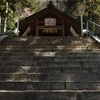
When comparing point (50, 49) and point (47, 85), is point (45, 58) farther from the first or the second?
point (47, 85)

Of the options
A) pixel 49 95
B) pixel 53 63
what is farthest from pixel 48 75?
pixel 49 95

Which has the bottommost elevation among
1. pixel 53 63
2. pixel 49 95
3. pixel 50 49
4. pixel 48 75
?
pixel 49 95

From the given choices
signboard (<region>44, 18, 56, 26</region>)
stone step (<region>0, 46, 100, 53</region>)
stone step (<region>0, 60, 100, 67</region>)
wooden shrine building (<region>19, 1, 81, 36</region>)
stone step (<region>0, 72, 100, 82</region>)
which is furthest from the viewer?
signboard (<region>44, 18, 56, 26</region>)

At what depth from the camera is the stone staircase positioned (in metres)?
3.01

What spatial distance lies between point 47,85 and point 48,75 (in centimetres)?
37

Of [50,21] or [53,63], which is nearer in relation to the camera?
[53,63]

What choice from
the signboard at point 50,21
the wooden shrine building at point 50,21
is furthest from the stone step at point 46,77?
the signboard at point 50,21

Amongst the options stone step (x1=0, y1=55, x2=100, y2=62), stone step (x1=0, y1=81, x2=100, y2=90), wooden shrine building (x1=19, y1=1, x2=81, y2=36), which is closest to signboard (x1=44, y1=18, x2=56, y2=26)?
wooden shrine building (x1=19, y1=1, x2=81, y2=36)

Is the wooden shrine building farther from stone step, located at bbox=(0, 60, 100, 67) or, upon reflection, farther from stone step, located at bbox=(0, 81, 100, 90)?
stone step, located at bbox=(0, 81, 100, 90)

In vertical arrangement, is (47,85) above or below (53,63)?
below

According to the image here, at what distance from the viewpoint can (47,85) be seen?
11.5ft

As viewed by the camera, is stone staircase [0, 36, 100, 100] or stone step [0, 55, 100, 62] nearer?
stone staircase [0, 36, 100, 100]

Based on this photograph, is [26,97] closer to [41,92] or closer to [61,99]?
[41,92]

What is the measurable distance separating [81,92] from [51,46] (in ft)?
11.5
